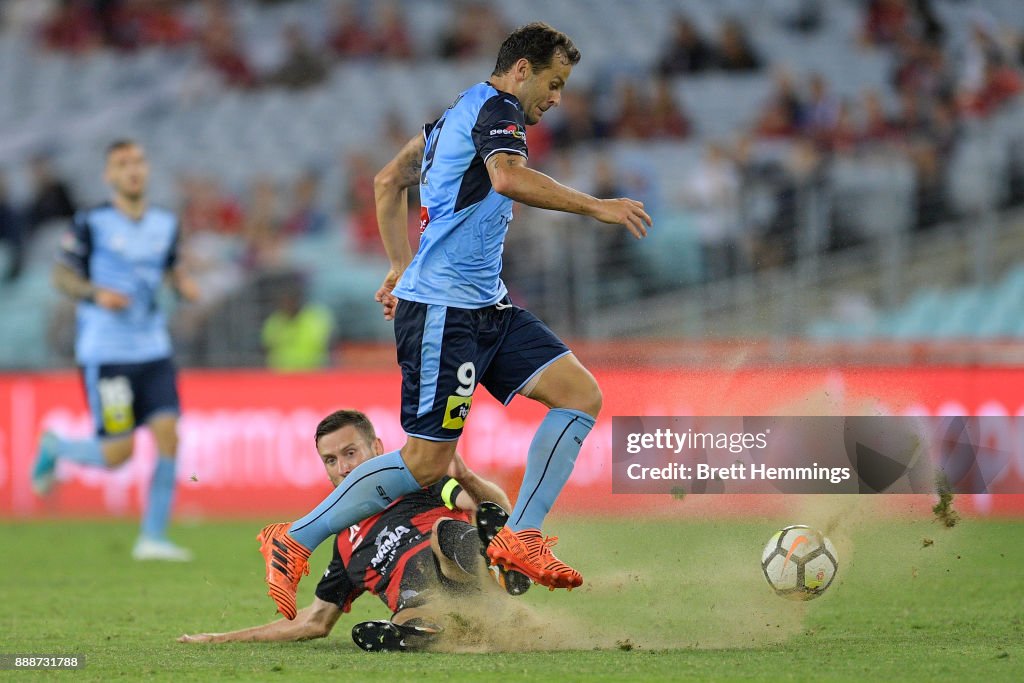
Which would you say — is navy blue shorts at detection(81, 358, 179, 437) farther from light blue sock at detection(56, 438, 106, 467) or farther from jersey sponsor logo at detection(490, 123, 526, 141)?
jersey sponsor logo at detection(490, 123, 526, 141)

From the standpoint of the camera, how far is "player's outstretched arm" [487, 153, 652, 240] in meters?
5.20

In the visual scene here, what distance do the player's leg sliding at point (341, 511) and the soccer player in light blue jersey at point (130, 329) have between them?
4.41 metres

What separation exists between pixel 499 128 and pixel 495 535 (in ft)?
5.04

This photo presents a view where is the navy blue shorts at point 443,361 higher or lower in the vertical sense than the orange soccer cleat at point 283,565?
higher

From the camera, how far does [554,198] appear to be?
5246 mm

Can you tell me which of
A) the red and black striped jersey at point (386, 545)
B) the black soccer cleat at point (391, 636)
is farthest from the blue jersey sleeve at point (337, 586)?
the black soccer cleat at point (391, 636)

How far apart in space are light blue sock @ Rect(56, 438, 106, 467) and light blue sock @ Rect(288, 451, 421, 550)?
16.1 feet

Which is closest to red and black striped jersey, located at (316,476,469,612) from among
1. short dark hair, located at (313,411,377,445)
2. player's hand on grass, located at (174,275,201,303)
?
short dark hair, located at (313,411,377,445)

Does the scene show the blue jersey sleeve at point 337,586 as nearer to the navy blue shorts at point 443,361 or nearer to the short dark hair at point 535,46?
the navy blue shorts at point 443,361

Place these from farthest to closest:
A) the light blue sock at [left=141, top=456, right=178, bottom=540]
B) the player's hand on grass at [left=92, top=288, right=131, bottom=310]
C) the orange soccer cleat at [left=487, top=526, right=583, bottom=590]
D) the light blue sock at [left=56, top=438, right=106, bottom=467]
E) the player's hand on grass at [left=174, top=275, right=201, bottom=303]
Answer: the light blue sock at [left=56, top=438, right=106, bottom=467], the light blue sock at [left=141, top=456, right=178, bottom=540], the player's hand on grass at [left=174, top=275, right=201, bottom=303], the player's hand on grass at [left=92, top=288, right=131, bottom=310], the orange soccer cleat at [left=487, top=526, right=583, bottom=590]

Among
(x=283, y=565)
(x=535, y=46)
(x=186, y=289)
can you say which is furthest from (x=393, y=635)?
(x=186, y=289)

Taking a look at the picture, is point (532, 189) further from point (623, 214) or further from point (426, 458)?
point (426, 458)

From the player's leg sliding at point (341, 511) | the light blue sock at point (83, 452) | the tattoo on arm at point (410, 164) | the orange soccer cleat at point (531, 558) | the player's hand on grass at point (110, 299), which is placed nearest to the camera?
the orange soccer cleat at point (531, 558)

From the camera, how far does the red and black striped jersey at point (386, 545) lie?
19.0ft
